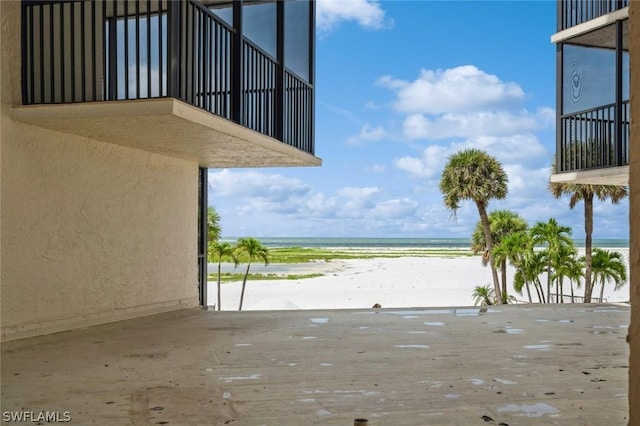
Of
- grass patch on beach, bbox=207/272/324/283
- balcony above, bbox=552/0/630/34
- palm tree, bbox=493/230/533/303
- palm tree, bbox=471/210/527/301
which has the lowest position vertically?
grass patch on beach, bbox=207/272/324/283

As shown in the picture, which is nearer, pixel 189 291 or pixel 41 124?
pixel 41 124

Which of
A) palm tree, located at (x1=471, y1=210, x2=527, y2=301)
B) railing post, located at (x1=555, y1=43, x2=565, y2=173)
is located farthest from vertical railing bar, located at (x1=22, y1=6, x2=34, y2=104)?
palm tree, located at (x1=471, y1=210, x2=527, y2=301)

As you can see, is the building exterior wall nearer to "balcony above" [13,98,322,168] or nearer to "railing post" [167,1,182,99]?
"balcony above" [13,98,322,168]

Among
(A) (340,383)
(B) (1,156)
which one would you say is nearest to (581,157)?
(A) (340,383)

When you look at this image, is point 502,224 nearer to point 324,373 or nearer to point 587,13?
point 587,13

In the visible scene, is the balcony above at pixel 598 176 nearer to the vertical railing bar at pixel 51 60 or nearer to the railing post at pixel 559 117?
the railing post at pixel 559 117

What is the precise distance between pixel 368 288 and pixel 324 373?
3610 centimetres

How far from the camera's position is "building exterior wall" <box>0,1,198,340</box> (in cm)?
749

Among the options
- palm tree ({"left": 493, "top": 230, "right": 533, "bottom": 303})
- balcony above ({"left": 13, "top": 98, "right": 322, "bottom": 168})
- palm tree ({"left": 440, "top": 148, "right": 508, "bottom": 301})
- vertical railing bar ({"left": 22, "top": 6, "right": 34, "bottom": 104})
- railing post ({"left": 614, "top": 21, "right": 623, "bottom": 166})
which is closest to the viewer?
balcony above ({"left": 13, "top": 98, "right": 322, "bottom": 168})

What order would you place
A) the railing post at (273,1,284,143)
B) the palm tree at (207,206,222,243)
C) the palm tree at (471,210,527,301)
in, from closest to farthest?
1. the railing post at (273,1,284,143)
2. the palm tree at (207,206,222,243)
3. the palm tree at (471,210,527,301)

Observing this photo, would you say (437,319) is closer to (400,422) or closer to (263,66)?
(263,66)

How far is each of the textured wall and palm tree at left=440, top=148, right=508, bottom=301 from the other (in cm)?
3195

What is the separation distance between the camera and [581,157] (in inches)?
548

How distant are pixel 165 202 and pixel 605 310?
8.23m
